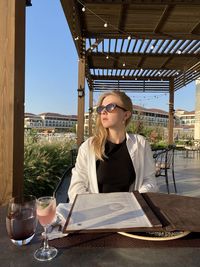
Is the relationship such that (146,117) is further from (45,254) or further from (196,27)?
(45,254)

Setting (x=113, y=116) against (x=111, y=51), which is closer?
(x=113, y=116)

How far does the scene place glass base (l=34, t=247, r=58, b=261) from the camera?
90 cm

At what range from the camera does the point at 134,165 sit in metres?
2.01

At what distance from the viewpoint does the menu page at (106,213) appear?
1088mm

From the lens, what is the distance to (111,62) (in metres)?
9.31

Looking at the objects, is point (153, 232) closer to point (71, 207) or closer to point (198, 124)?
point (71, 207)

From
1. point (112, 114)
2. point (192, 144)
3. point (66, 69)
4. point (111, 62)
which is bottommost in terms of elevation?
point (192, 144)

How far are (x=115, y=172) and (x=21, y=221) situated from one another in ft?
3.69

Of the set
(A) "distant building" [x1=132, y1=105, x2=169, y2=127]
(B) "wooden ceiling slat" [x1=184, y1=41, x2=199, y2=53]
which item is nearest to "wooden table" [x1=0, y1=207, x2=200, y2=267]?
(B) "wooden ceiling slat" [x1=184, y1=41, x2=199, y2=53]

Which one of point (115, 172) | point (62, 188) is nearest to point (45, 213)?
point (115, 172)

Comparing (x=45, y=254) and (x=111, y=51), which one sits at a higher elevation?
(x=111, y=51)

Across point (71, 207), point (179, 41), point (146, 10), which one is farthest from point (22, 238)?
point (179, 41)

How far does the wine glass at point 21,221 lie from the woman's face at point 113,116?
3.83 feet

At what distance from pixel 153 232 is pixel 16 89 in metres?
1.18
